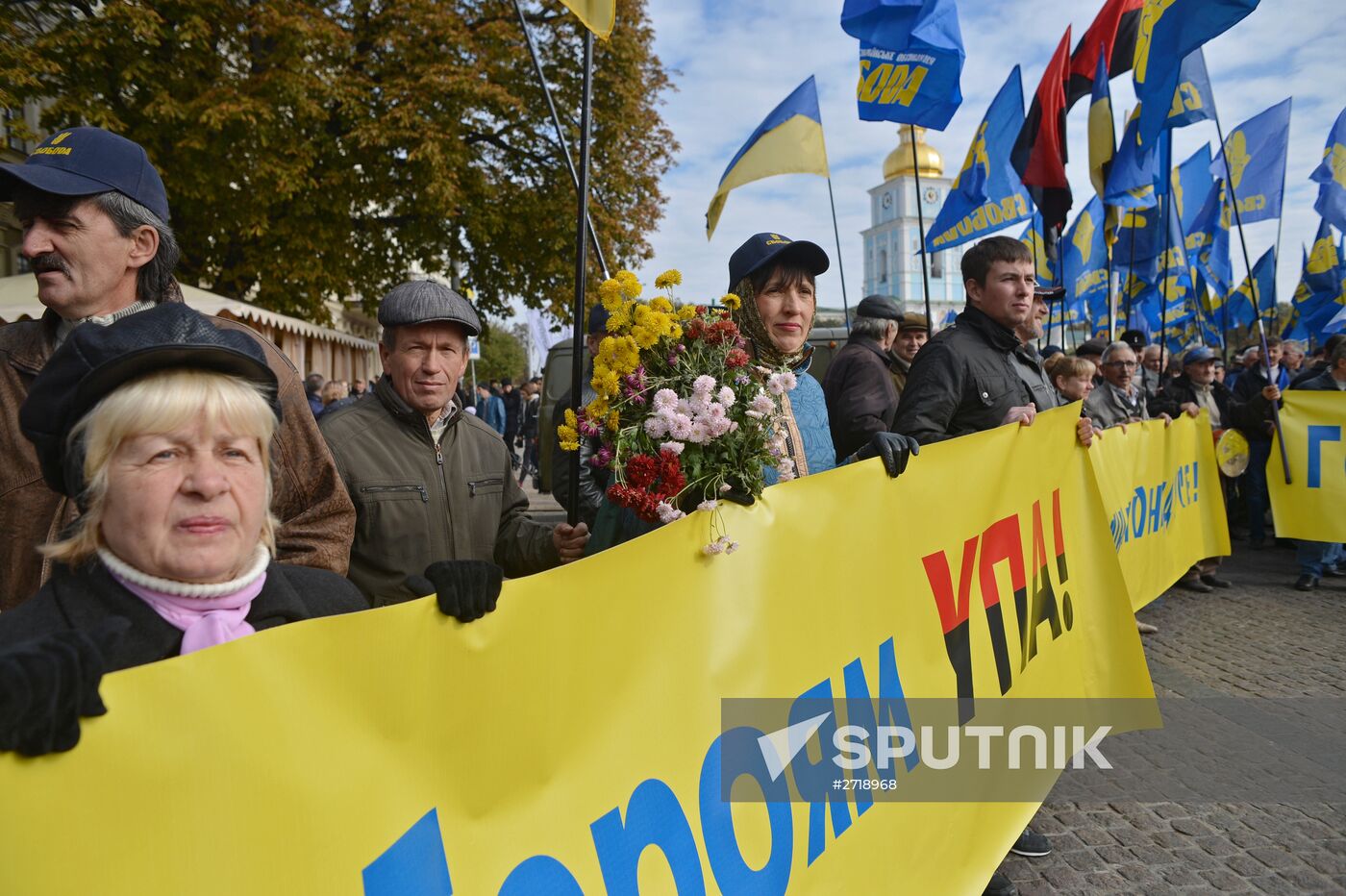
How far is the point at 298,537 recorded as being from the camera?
2.08m

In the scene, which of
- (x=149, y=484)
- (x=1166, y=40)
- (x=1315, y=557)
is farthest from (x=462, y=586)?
(x=1315, y=557)

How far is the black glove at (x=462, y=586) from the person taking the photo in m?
1.44

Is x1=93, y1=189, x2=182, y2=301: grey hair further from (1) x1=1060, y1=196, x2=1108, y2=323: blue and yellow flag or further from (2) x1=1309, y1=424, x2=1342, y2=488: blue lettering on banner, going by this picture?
(1) x1=1060, y1=196, x2=1108, y2=323: blue and yellow flag

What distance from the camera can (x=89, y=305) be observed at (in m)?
1.99

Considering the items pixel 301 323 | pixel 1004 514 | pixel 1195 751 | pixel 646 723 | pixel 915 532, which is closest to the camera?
pixel 646 723

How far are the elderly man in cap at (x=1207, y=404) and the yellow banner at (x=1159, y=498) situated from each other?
298 millimetres

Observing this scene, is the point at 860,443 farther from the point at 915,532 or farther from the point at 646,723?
the point at 646,723

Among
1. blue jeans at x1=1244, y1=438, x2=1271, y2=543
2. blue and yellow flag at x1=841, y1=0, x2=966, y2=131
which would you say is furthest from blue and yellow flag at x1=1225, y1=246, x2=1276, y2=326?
blue and yellow flag at x1=841, y1=0, x2=966, y2=131

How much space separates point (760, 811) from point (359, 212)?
17.0 metres

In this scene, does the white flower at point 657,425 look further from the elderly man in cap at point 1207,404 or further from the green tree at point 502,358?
the green tree at point 502,358

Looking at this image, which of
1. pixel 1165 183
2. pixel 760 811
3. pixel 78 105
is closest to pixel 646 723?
pixel 760 811

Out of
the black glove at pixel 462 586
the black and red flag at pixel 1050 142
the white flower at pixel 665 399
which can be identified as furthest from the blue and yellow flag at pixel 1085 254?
the black glove at pixel 462 586

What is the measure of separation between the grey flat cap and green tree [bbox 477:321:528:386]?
4844 centimetres

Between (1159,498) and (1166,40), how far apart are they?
10.3ft
